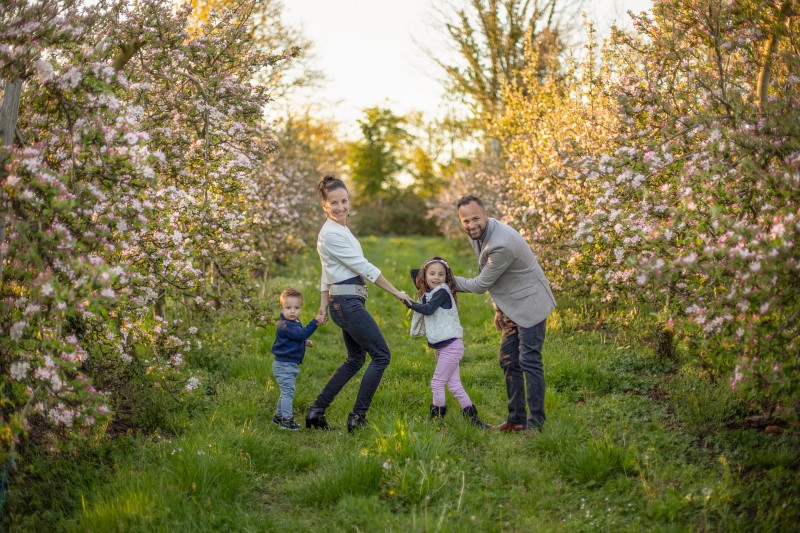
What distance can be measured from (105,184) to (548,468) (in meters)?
3.74

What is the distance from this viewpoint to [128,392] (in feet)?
→ 18.2

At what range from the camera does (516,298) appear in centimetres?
547

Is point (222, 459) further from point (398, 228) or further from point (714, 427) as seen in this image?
point (398, 228)

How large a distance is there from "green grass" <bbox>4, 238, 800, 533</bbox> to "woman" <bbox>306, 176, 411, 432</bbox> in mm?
212

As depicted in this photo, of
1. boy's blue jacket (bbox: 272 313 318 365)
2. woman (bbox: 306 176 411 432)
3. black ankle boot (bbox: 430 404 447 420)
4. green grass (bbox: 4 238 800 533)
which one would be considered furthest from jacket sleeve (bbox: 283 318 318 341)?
black ankle boot (bbox: 430 404 447 420)

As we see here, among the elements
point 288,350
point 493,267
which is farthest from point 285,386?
point 493,267

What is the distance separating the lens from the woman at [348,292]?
17.9ft

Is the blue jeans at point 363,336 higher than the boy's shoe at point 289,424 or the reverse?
higher

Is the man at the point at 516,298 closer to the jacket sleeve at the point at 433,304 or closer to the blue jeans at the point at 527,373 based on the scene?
the blue jeans at the point at 527,373

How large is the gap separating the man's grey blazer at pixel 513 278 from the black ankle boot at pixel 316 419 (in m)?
1.83

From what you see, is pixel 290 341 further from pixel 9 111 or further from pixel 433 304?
pixel 9 111

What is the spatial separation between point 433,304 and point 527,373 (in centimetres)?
102

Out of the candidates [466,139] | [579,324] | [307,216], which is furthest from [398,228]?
[579,324]

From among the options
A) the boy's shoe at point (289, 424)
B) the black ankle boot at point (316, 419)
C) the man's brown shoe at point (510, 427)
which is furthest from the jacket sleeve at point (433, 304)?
the boy's shoe at point (289, 424)
